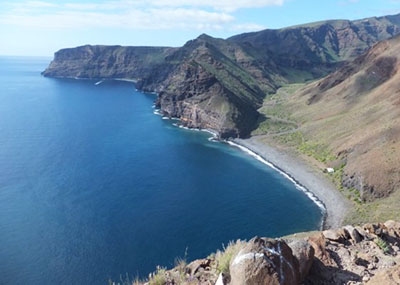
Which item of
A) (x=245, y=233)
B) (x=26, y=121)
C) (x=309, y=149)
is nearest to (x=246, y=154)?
(x=309, y=149)

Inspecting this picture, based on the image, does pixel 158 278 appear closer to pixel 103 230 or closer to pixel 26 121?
pixel 103 230

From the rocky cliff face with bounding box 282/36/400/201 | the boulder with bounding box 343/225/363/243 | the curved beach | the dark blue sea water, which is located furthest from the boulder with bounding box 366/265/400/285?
the rocky cliff face with bounding box 282/36/400/201

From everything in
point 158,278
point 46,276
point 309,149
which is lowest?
point 46,276

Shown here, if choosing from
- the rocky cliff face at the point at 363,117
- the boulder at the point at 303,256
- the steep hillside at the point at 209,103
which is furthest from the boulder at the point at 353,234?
the steep hillside at the point at 209,103

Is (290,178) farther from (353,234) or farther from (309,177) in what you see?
(353,234)

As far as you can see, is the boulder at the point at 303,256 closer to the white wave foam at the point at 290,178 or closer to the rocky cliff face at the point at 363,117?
the white wave foam at the point at 290,178

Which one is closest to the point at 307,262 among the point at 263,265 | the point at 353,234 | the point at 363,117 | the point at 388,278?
the point at 263,265
